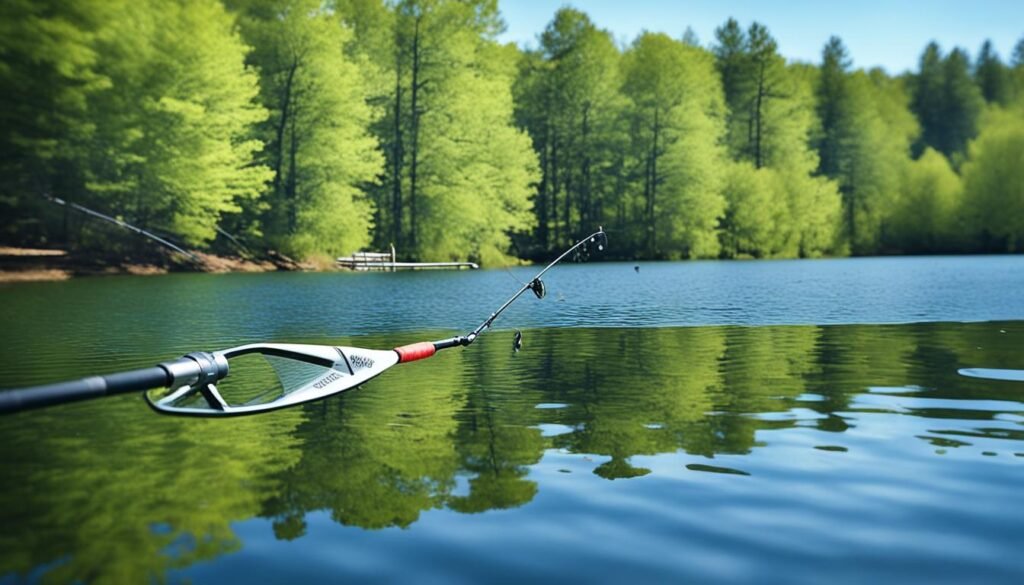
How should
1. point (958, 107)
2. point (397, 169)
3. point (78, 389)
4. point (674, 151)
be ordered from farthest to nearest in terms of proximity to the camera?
point (958, 107), point (674, 151), point (397, 169), point (78, 389)

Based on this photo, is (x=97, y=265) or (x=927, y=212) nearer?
(x=97, y=265)

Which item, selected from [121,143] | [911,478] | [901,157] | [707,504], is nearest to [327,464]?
[707,504]

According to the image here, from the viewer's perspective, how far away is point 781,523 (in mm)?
6551

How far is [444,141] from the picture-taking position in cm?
6181

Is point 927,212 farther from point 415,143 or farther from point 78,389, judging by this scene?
point 78,389

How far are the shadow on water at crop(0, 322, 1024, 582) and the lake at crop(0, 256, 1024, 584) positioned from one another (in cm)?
4

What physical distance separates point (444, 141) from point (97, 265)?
76.6 ft

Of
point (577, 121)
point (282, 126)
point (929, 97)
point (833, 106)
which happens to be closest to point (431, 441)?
point (282, 126)

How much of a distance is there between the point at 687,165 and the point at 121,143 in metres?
42.7

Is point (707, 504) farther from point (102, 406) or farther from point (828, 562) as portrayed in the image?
point (102, 406)

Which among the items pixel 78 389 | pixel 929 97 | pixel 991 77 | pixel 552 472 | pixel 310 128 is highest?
pixel 991 77

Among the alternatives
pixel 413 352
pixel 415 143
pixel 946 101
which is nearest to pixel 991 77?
pixel 946 101

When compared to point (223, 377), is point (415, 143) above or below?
above

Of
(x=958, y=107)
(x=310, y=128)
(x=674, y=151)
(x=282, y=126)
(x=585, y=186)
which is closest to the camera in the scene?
(x=282, y=126)
